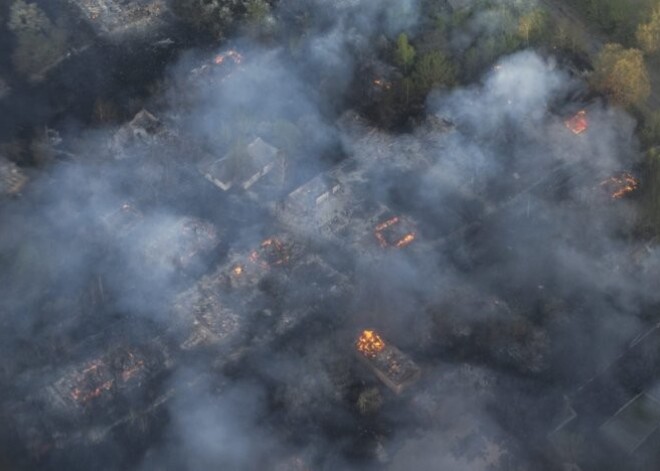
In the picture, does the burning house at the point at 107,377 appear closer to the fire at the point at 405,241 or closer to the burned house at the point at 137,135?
the fire at the point at 405,241

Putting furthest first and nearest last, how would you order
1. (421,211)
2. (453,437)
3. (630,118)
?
(630,118)
(421,211)
(453,437)

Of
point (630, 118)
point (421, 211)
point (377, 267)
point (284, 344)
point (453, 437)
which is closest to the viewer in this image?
point (453, 437)

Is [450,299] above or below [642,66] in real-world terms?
below

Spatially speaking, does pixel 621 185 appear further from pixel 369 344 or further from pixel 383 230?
pixel 369 344

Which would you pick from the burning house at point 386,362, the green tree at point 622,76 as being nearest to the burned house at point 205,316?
the burning house at point 386,362

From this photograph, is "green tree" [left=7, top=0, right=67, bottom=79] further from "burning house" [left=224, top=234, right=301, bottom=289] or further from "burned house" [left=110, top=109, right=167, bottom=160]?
"burning house" [left=224, top=234, right=301, bottom=289]

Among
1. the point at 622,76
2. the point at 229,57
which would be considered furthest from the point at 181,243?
the point at 622,76

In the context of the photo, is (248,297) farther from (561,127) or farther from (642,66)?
(642,66)

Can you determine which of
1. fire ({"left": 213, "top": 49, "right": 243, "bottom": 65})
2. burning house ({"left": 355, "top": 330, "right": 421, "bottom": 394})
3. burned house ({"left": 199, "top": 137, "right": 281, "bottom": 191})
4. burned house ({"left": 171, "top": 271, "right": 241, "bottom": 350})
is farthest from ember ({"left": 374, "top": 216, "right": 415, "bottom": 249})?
fire ({"left": 213, "top": 49, "right": 243, "bottom": 65})

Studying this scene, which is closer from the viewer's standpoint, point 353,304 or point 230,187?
point 353,304

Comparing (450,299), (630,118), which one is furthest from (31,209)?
(630,118)
